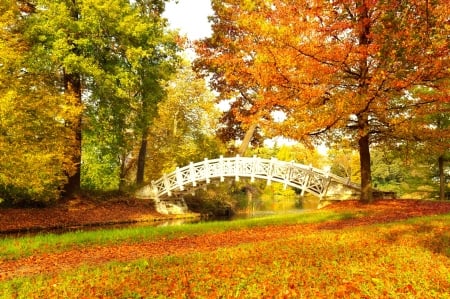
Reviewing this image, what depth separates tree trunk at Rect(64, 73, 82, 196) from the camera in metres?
20.5

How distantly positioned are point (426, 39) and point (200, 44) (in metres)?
19.5

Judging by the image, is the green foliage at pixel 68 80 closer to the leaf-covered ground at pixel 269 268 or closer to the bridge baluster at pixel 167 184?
the bridge baluster at pixel 167 184

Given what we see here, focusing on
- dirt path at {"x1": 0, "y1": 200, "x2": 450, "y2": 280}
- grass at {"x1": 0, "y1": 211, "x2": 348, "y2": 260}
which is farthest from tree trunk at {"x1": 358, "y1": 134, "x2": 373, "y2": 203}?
grass at {"x1": 0, "y1": 211, "x2": 348, "y2": 260}

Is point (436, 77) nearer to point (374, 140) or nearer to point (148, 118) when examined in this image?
point (374, 140)

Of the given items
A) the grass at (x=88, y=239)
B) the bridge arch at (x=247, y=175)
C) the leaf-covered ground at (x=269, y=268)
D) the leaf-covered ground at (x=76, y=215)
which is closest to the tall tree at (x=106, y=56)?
the leaf-covered ground at (x=76, y=215)

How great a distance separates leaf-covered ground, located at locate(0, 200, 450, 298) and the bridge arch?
12.1m

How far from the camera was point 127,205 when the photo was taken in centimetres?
2331

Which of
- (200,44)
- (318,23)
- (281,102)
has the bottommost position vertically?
(281,102)

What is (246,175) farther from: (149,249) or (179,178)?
(149,249)

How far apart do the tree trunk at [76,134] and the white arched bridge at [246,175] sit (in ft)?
13.7

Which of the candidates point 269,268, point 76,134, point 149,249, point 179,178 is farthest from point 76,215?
point 269,268

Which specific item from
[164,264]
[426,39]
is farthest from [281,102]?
[164,264]

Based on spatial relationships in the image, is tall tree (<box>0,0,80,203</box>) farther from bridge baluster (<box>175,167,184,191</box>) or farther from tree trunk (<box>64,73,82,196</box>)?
bridge baluster (<box>175,167,184,191</box>)

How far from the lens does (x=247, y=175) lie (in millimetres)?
23359
